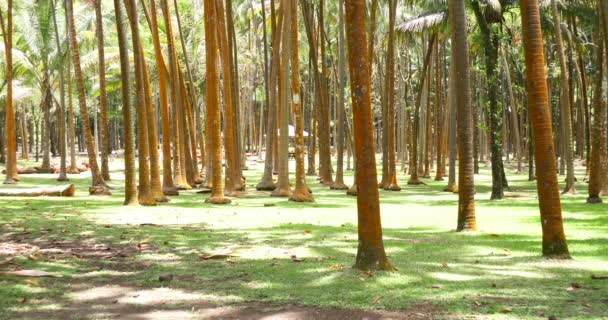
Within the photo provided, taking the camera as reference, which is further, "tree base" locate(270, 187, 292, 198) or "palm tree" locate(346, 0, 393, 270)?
"tree base" locate(270, 187, 292, 198)

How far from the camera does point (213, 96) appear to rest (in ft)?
58.1

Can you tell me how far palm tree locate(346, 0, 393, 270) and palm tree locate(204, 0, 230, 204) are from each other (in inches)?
398

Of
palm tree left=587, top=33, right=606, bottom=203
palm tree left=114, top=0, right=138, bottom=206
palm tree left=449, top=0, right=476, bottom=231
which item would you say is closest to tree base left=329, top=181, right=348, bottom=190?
palm tree left=587, top=33, right=606, bottom=203

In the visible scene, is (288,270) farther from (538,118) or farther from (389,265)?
(538,118)

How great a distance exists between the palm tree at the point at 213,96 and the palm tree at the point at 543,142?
10143 mm

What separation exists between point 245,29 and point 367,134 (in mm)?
44268

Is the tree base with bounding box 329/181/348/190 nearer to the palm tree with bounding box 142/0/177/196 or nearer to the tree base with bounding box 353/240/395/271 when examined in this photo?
the palm tree with bounding box 142/0/177/196

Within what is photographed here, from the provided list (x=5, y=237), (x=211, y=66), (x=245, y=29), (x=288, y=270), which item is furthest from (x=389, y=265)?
(x=245, y=29)

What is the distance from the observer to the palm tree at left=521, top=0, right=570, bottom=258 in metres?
8.92

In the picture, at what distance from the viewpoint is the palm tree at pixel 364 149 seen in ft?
25.6

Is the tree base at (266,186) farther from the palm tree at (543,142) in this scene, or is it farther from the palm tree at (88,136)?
the palm tree at (543,142)

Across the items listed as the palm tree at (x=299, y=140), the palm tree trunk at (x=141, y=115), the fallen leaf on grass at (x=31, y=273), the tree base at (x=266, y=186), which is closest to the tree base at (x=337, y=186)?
the tree base at (x=266, y=186)

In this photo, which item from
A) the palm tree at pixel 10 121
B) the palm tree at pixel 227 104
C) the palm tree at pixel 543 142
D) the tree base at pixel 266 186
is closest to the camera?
the palm tree at pixel 543 142

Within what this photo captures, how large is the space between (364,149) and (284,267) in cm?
186
